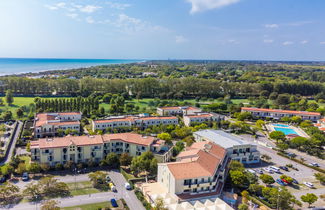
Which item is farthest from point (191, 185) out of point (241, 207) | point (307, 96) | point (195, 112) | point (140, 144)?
point (307, 96)

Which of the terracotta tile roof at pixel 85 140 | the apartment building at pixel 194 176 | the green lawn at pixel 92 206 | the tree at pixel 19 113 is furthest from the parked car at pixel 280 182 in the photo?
the tree at pixel 19 113

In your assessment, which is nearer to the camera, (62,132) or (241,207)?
(241,207)

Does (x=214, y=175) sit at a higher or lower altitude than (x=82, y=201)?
higher

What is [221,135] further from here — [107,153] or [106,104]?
[106,104]

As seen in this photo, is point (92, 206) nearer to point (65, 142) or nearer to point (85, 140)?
point (85, 140)

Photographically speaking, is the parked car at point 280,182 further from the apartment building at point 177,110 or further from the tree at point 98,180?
the apartment building at point 177,110

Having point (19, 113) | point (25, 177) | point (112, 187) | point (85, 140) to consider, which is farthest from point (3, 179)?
point (19, 113)

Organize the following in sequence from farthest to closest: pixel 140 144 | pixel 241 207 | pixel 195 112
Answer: pixel 195 112 < pixel 140 144 < pixel 241 207
